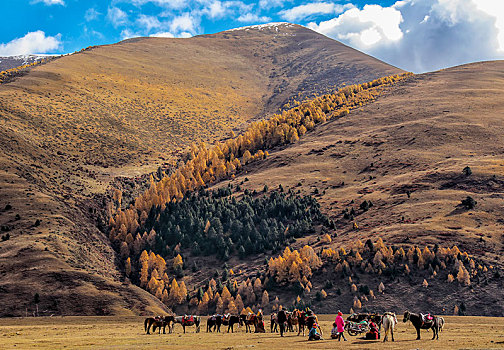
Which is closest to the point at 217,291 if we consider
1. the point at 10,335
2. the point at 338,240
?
the point at 338,240

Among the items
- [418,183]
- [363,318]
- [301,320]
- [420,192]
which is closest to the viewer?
[301,320]

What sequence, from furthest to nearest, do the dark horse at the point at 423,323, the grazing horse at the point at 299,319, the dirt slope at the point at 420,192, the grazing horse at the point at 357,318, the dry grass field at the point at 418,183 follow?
the dry grass field at the point at 418,183, the dirt slope at the point at 420,192, the grazing horse at the point at 357,318, the grazing horse at the point at 299,319, the dark horse at the point at 423,323

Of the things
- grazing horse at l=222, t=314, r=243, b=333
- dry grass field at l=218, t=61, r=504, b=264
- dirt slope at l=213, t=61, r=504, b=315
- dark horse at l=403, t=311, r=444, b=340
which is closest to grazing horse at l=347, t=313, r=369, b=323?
dark horse at l=403, t=311, r=444, b=340

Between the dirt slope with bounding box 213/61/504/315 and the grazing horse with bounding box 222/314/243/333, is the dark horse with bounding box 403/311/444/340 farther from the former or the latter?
the dirt slope with bounding box 213/61/504/315

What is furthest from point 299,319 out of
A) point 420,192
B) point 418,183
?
point 418,183

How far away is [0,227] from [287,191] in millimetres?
91026

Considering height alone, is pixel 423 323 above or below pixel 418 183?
below

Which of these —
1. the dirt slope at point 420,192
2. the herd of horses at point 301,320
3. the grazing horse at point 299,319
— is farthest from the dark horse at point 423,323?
the dirt slope at point 420,192

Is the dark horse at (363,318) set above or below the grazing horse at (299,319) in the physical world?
below

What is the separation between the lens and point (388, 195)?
14938 cm

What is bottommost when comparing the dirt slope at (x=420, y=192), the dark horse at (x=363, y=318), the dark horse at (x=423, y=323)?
the dark horse at (x=363, y=318)

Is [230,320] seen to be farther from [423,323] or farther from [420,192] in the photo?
[420,192]

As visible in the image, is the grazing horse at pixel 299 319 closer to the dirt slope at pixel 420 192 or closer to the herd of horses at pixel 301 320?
the herd of horses at pixel 301 320

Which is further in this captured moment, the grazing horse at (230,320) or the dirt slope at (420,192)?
the dirt slope at (420,192)
